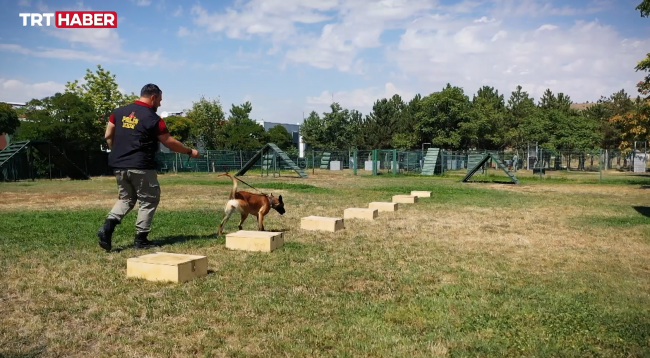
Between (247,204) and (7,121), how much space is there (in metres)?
38.3

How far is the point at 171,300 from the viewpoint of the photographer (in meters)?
4.27

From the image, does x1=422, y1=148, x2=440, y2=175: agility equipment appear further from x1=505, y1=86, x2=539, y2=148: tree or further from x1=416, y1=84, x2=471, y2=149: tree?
x1=505, y1=86, x2=539, y2=148: tree

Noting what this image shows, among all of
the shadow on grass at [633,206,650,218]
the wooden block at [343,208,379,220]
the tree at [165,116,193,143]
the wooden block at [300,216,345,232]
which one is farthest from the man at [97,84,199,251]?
the tree at [165,116,193,143]

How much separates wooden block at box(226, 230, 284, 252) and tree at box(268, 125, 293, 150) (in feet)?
173

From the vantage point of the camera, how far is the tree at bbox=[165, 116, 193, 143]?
160ft

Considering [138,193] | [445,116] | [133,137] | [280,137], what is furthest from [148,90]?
[280,137]

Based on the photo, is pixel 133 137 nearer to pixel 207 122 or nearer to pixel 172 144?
pixel 172 144

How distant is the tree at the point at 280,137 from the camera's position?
197 feet

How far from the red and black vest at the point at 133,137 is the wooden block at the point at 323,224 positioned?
128 inches

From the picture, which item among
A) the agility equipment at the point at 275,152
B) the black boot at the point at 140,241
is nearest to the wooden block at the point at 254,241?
the black boot at the point at 140,241

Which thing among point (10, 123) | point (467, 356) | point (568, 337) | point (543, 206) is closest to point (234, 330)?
point (467, 356)

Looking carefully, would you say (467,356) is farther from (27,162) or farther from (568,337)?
(27,162)

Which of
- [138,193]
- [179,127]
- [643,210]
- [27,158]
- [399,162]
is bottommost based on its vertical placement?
[643,210]

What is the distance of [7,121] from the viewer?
37.6m
